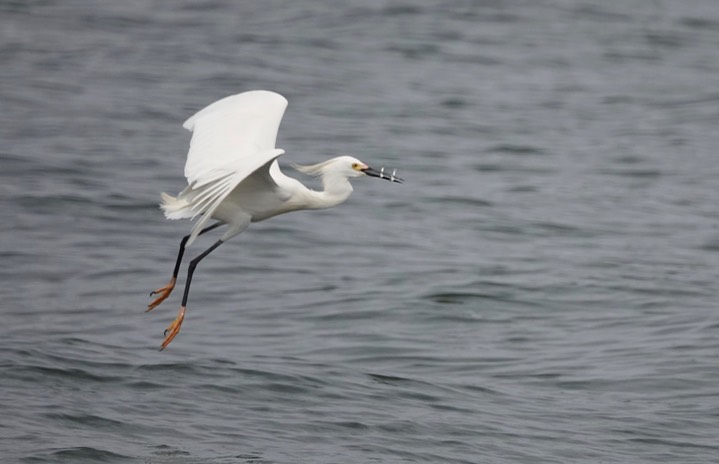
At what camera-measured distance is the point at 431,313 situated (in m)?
11.9

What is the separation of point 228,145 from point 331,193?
772mm

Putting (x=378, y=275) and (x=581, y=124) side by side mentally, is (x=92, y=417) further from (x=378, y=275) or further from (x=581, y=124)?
(x=581, y=124)

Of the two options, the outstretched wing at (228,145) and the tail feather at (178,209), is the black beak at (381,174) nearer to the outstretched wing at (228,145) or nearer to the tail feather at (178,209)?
the outstretched wing at (228,145)

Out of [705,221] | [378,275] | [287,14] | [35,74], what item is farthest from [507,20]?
[378,275]

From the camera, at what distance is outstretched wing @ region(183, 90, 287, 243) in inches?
319

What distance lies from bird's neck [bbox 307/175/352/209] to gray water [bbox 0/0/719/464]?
151cm

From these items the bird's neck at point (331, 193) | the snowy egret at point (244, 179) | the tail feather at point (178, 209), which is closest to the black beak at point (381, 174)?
the snowy egret at point (244, 179)

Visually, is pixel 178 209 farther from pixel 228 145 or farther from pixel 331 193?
pixel 331 193

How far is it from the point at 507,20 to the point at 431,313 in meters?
13.7

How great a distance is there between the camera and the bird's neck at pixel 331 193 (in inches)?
360

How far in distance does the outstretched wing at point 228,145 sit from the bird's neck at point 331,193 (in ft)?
1.46

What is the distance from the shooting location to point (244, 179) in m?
8.34

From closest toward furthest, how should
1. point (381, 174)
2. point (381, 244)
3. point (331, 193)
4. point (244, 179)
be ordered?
point (244, 179) < point (381, 174) < point (331, 193) < point (381, 244)

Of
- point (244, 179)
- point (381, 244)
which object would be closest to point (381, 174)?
point (244, 179)
